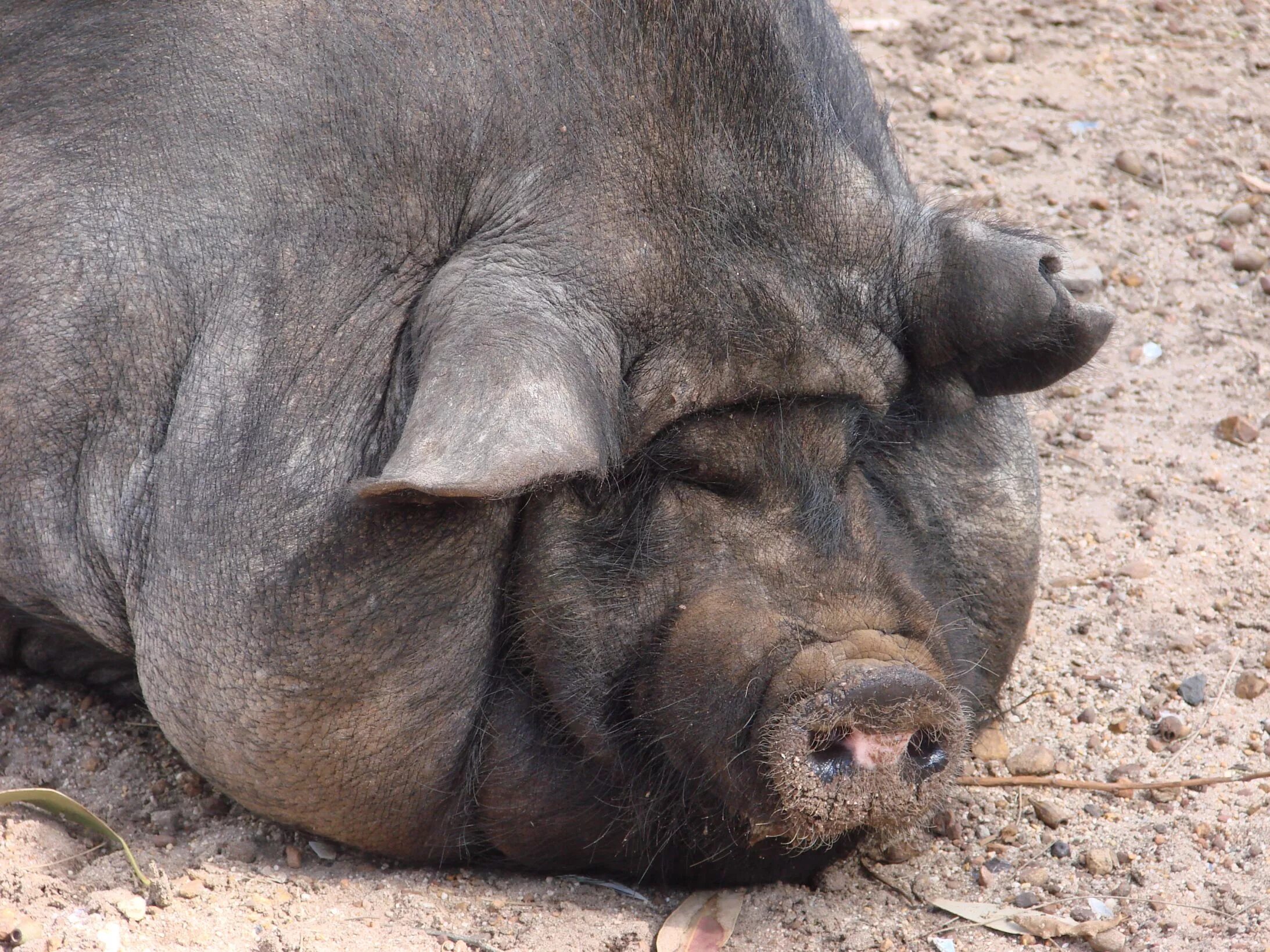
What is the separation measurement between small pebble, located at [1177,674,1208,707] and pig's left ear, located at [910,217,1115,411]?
122 cm

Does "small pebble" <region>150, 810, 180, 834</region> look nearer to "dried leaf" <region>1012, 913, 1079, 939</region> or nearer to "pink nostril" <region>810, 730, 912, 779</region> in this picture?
"pink nostril" <region>810, 730, 912, 779</region>

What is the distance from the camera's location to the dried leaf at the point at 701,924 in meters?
3.47

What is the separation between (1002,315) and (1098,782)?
1.31 metres

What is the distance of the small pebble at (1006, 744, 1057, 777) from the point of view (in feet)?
13.4

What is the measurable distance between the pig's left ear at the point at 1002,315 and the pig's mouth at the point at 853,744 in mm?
766

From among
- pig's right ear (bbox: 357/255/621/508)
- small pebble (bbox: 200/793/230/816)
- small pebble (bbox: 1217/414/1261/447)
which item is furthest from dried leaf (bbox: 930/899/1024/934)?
small pebble (bbox: 1217/414/1261/447)

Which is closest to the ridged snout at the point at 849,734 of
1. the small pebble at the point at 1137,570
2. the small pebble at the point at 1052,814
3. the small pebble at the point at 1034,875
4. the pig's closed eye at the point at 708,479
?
the pig's closed eye at the point at 708,479

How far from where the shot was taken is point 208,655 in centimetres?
340

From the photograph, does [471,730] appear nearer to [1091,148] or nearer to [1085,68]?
[1091,148]

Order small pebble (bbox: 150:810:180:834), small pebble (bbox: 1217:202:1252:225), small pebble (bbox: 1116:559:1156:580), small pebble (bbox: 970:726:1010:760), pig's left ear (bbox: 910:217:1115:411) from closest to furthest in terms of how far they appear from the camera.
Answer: pig's left ear (bbox: 910:217:1115:411) < small pebble (bbox: 150:810:180:834) < small pebble (bbox: 970:726:1010:760) < small pebble (bbox: 1116:559:1156:580) < small pebble (bbox: 1217:202:1252:225)

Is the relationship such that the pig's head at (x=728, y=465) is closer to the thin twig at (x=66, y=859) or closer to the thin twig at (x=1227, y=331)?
the thin twig at (x=66, y=859)

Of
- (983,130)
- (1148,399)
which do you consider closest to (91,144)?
(1148,399)

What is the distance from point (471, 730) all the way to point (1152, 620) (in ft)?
7.23

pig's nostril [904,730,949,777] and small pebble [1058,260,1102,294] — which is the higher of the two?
pig's nostril [904,730,949,777]
